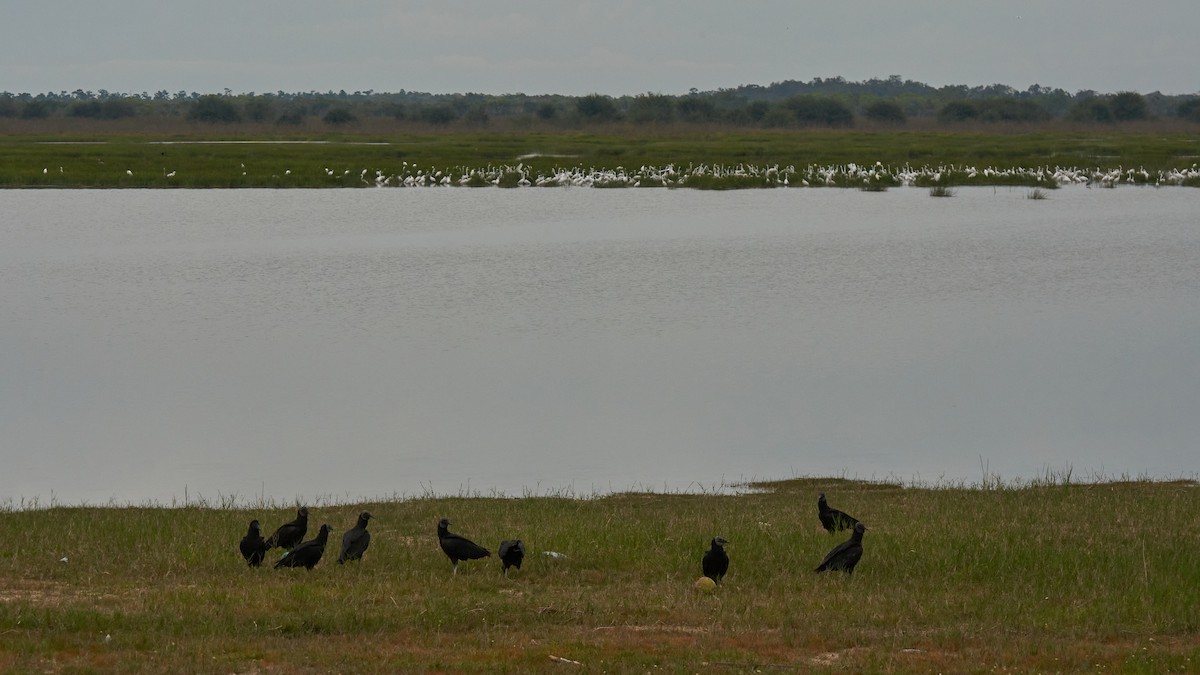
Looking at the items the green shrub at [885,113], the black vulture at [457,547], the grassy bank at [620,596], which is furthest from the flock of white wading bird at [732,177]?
the green shrub at [885,113]

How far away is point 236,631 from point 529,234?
126 ft

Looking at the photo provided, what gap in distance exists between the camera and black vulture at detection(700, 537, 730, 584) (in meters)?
10.7

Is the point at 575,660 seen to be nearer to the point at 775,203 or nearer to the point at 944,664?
the point at 944,664

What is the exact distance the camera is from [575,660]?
8.84 meters

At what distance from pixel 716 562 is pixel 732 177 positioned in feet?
184

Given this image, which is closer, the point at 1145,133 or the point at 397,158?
the point at 397,158

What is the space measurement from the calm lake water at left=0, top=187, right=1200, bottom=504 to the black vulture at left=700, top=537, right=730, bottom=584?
6.48m

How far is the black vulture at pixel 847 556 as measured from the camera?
11047mm

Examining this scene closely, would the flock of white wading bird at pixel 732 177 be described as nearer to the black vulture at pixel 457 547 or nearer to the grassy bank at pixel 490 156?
the grassy bank at pixel 490 156

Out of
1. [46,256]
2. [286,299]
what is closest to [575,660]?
[286,299]

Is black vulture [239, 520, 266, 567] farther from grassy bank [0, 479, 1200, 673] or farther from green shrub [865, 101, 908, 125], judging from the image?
green shrub [865, 101, 908, 125]

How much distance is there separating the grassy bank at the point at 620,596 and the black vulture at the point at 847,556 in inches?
3.9

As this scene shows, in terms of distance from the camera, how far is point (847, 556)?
11.0 metres

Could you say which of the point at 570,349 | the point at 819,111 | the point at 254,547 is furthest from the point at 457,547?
the point at 819,111
